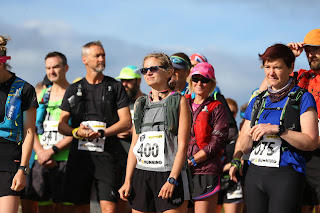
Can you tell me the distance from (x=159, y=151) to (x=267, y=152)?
1.00 meters

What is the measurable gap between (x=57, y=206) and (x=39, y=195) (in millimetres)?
416

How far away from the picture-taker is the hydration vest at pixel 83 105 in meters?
7.71

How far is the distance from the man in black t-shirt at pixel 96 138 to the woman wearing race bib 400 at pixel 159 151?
6.32 ft

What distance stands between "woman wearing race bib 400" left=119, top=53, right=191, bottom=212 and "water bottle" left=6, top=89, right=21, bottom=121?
56.6 inches

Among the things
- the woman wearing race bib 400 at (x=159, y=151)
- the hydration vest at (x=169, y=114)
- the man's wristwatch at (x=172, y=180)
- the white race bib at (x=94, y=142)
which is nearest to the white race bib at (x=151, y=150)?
the woman wearing race bib 400 at (x=159, y=151)

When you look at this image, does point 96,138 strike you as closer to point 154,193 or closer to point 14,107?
point 14,107

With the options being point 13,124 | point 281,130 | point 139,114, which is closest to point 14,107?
point 13,124

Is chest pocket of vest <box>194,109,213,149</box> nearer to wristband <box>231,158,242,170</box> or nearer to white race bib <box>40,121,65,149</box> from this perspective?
wristband <box>231,158,242,170</box>

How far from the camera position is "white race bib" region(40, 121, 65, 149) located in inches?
337

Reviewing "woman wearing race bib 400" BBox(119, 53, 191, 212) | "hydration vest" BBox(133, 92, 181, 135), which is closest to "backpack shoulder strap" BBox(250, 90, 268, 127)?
"woman wearing race bib 400" BBox(119, 53, 191, 212)

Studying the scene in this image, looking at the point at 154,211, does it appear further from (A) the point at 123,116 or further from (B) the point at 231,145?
(B) the point at 231,145

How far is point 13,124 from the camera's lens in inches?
250

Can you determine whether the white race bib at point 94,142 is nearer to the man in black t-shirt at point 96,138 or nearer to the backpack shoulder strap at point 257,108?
the man in black t-shirt at point 96,138

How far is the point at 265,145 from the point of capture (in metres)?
5.44
